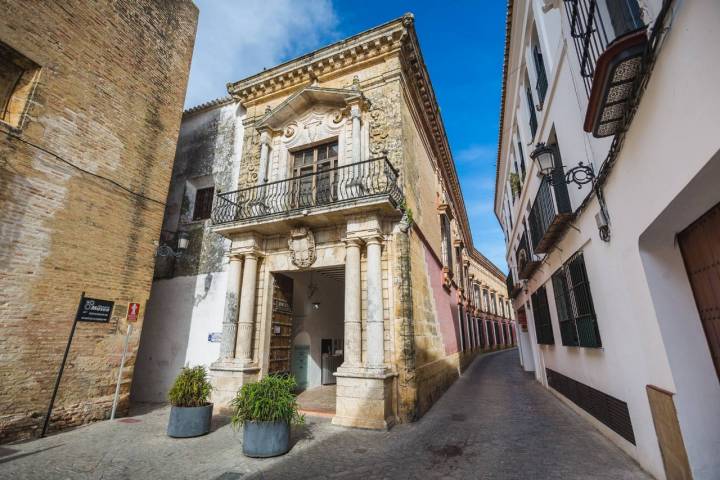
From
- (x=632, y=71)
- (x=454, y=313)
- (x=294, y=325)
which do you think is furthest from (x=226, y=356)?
(x=454, y=313)

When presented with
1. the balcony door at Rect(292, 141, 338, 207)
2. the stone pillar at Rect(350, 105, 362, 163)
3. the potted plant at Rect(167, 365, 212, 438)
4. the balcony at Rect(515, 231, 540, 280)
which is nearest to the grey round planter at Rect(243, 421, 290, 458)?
the potted plant at Rect(167, 365, 212, 438)

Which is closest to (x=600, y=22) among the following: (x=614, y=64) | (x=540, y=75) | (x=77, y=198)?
(x=614, y=64)

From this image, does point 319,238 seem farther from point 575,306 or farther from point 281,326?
point 575,306

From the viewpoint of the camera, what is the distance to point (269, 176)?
9172 millimetres

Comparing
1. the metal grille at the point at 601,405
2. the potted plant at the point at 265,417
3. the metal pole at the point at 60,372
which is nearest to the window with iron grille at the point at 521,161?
the metal grille at the point at 601,405

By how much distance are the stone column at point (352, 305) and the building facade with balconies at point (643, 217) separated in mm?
3783

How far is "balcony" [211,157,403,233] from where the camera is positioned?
7027 millimetres

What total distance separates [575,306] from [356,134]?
5.91 meters

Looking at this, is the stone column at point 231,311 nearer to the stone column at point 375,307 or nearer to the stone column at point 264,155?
the stone column at point 264,155

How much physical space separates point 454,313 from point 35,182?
13.8m

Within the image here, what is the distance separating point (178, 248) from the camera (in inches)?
397

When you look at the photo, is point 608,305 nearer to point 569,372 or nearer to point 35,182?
point 569,372

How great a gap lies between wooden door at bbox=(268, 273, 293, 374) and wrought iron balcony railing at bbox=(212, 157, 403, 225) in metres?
1.85

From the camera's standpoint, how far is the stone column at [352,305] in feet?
21.6
